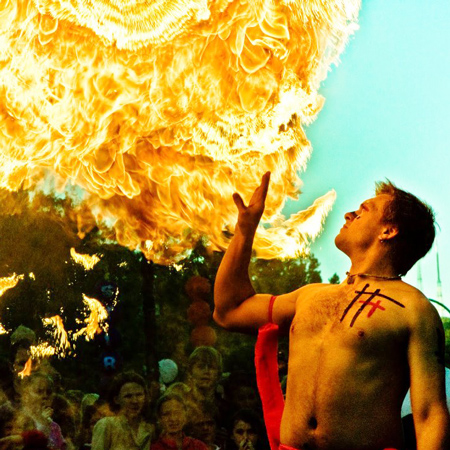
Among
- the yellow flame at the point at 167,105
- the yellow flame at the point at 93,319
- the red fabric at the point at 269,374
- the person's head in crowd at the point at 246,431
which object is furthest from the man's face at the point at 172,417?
the red fabric at the point at 269,374

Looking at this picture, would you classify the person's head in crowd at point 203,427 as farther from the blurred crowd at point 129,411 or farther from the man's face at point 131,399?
the man's face at point 131,399

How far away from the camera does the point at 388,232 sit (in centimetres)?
195

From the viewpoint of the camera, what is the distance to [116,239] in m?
3.94

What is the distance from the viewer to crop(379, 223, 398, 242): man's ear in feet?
6.35

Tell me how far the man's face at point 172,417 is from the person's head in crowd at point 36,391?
24.7 inches

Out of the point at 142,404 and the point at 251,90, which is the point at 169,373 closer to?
the point at 142,404

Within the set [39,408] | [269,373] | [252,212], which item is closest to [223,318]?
[269,373]

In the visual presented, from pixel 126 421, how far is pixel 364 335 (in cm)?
211

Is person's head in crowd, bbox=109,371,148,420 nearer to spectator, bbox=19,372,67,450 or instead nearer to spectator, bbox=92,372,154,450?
spectator, bbox=92,372,154,450

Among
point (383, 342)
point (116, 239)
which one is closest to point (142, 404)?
point (116, 239)

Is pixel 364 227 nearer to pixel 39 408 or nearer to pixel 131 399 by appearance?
pixel 131 399

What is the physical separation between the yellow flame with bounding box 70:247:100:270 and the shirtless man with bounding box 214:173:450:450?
1909mm

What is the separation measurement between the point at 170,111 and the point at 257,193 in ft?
5.54

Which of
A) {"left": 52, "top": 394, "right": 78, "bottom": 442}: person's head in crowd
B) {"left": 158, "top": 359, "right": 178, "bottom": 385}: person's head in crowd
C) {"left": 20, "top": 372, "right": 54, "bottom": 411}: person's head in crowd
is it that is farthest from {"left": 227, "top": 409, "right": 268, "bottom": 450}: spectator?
{"left": 20, "top": 372, "right": 54, "bottom": 411}: person's head in crowd
